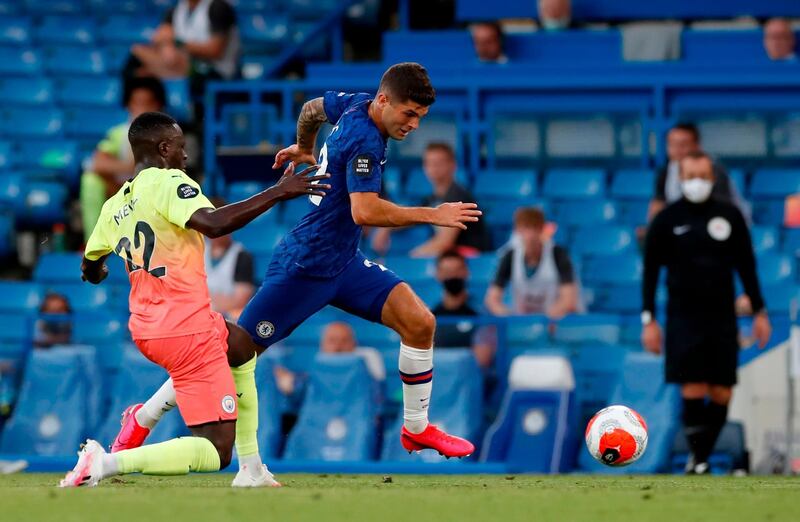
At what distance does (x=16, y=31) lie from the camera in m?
18.3

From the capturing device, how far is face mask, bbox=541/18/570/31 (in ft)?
53.5

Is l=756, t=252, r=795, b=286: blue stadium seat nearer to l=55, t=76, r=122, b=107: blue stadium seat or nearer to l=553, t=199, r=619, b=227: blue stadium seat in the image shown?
l=553, t=199, r=619, b=227: blue stadium seat

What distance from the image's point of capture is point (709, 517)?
670 cm

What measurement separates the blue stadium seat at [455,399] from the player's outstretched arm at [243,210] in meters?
5.20


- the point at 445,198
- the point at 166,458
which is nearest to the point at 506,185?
the point at 445,198

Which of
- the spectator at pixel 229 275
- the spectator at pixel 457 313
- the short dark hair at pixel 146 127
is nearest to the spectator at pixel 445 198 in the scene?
the spectator at pixel 457 313

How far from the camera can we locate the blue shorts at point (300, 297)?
9109 mm

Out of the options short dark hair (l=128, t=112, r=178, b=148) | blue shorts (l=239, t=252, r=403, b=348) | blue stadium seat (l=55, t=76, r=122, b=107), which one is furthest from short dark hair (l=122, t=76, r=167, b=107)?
short dark hair (l=128, t=112, r=178, b=148)

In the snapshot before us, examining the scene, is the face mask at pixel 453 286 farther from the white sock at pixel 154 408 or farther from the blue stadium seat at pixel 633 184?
the white sock at pixel 154 408

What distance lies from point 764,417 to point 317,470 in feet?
10.9

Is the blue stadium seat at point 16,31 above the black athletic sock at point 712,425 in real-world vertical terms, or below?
above

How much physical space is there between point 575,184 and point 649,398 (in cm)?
326

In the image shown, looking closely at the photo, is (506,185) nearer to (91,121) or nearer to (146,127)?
(91,121)

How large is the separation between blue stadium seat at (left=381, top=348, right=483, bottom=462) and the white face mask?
2.16m
